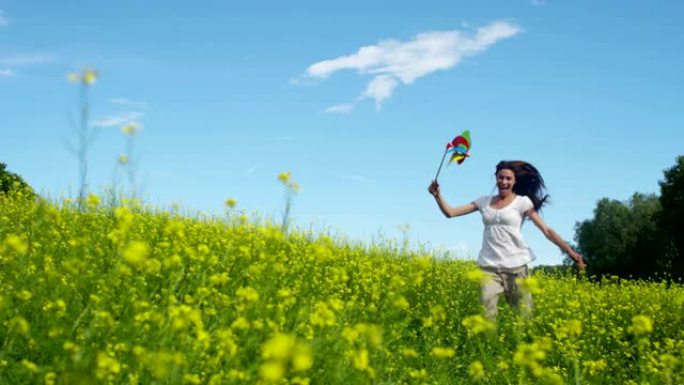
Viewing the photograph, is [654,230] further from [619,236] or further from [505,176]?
[505,176]

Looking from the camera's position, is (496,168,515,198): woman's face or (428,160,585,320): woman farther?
(496,168,515,198): woman's face

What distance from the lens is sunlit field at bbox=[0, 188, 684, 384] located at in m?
3.85

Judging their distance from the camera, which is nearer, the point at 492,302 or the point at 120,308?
the point at 120,308

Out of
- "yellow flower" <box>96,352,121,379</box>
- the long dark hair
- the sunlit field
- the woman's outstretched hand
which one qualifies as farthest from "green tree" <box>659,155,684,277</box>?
"yellow flower" <box>96,352,121,379</box>

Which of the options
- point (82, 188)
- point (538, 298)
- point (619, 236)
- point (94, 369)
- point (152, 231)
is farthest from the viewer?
point (619, 236)

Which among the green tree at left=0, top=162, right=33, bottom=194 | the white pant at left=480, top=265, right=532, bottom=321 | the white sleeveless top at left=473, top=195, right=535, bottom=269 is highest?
the green tree at left=0, top=162, right=33, bottom=194

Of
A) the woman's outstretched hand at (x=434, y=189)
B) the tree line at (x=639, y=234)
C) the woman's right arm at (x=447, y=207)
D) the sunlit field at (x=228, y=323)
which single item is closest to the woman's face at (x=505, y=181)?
the woman's right arm at (x=447, y=207)

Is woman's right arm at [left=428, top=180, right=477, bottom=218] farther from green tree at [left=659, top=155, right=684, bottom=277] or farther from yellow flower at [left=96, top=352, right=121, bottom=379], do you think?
green tree at [left=659, top=155, right=684, bottom=277]

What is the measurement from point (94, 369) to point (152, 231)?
529 centimetres

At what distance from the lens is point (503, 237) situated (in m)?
8.27

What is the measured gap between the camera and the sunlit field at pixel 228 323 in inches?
151

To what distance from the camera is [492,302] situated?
8109mm

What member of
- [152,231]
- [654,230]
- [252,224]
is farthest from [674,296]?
[654,230]

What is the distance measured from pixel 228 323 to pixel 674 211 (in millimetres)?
27146
